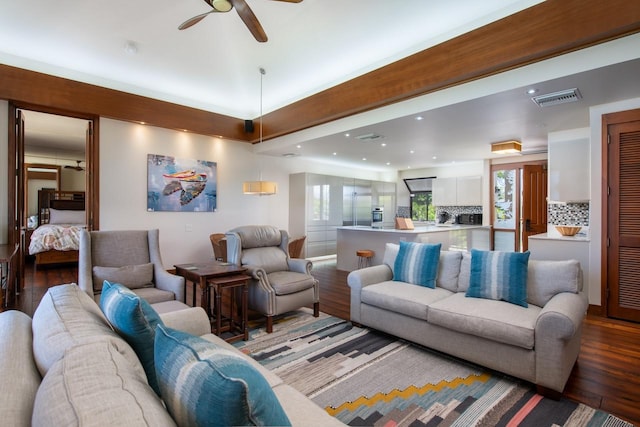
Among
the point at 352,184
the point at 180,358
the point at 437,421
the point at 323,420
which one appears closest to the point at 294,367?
the point at 437,421

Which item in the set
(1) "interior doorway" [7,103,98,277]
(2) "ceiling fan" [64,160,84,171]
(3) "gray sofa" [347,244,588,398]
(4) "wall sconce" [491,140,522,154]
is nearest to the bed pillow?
(1) "interior doorway" [7,103,98,277]

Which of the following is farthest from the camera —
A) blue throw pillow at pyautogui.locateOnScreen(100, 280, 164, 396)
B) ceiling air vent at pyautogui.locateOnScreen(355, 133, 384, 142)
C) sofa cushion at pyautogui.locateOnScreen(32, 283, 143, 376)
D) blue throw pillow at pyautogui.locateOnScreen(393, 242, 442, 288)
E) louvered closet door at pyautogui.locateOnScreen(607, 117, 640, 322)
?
ceiling air vent at pyautogui.locateOnScreen(355, 133, 384, 142)

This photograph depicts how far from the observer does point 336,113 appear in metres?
4.87

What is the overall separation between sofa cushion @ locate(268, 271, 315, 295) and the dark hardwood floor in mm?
584

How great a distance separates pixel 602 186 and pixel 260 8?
14.7ft

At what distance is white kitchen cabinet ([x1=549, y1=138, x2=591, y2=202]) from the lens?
4.68 m

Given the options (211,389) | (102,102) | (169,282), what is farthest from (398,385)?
(102,102)

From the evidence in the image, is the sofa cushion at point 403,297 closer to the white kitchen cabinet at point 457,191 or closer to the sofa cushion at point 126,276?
the sofa cushion at point 126,276

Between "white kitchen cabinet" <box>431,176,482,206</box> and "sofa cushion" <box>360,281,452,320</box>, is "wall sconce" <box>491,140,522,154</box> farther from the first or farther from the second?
"sofa cushion" <box>360,281,452,320</box>

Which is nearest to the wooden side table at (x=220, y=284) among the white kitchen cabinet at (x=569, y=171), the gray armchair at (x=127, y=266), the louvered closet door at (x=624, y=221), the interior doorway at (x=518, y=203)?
the gray armchair at (x=127, y=266)

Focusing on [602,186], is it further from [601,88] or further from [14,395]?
[14,395]

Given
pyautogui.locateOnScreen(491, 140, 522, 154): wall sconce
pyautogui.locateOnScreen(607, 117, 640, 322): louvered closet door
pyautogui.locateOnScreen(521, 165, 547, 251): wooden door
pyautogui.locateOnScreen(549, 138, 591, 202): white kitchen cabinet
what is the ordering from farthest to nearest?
pyautogui.locateOnScreen(521, 165, 547, 251): wooden door, pyautogui.locateOnScreen(491, 140, 522, 154): wall sconce, pyautogui.locateOnScreen(549, 138, 591, 202): white kitchen cabinet, pyautogui.locateOnScreen(607, 117, 640, 322): louvered closet door

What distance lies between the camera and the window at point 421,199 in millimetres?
9604

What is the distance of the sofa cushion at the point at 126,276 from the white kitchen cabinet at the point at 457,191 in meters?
7.49
